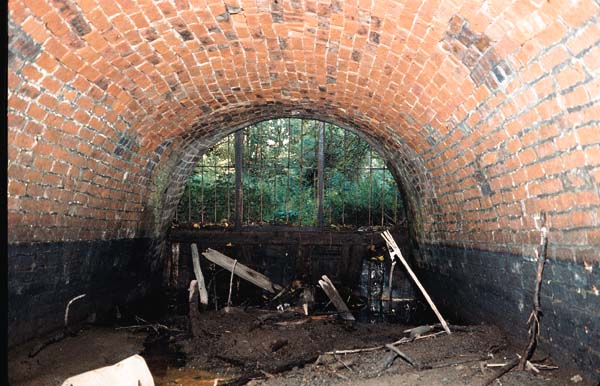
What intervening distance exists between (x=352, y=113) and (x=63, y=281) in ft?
16.6

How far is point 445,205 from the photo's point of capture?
28.2ft

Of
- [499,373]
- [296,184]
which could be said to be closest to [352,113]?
[499,373]

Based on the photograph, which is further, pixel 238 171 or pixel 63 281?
pixel 238 171

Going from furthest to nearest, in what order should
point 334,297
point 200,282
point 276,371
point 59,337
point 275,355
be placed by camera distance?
point 200,282, point 334,297, point 59,337, point 275,355, point 276,371

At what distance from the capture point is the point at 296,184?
54.7 ft

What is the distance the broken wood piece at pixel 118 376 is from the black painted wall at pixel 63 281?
2.73 metres

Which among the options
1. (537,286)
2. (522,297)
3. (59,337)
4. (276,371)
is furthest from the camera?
(59,337)

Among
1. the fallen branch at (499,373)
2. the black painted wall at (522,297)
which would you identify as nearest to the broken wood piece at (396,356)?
the fallen branch at (499,373)

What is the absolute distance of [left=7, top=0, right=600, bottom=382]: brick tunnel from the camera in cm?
440

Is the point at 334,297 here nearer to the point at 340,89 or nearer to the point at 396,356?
the point at 396,356

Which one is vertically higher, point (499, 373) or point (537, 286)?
point (537, 286)

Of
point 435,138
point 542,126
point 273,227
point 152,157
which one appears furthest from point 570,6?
point 273,227

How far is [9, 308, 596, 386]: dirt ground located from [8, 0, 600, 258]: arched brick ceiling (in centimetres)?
132

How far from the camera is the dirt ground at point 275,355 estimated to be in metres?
5.50
